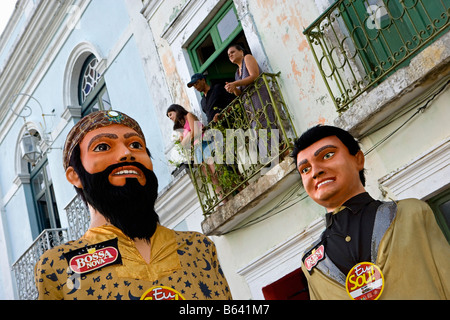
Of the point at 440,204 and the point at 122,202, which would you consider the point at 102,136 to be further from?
the point at 440,204

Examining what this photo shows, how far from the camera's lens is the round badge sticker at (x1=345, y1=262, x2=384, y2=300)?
9.70 ft

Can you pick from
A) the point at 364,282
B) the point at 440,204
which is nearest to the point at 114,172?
the point at 364,282

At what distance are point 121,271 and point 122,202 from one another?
0.34 metres

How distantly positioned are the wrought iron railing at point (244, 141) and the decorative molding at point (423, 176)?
4.26 ft

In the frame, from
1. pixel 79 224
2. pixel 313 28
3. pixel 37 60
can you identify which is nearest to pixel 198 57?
pixel 313 28

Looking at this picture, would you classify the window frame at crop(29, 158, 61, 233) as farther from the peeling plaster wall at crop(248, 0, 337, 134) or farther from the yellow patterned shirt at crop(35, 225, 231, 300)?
the yellow patterned shirt at crop(35, 225, 231, 300)

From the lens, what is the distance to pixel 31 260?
12156 mm

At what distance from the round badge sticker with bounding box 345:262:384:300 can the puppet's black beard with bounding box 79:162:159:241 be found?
97 centimetres

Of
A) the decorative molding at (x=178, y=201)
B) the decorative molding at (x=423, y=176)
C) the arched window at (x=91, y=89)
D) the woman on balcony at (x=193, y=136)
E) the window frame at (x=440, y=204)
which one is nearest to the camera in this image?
the decorative molding at (x=423, y=176)

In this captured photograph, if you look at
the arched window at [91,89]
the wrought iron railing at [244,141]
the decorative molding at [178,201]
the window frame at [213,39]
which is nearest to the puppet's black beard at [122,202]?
the wrought iron railing at [244,141]

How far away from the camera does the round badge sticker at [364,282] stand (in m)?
2.96

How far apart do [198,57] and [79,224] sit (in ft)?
11.6

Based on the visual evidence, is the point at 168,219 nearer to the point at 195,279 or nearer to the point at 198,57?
the point at 198,57

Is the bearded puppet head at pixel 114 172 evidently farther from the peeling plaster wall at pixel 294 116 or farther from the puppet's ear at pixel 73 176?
the peeling plaster wall at pixel 294 116
